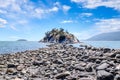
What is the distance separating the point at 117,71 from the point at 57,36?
182704 mm

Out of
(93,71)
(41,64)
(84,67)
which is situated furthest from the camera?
(41,64)

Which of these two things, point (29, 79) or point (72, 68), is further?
point (72, 68)

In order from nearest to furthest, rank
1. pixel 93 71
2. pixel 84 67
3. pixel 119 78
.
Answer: pixel 119 78 → pixel 93 71 → pixel 84 67

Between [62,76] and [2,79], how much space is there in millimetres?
4798

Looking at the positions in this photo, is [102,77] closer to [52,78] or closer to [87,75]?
[87,75]

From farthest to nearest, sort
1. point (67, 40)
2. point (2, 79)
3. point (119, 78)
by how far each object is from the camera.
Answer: point (67, 40) < point (2, 79) < point (119, 78)

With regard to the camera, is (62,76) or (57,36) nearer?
(62,76)

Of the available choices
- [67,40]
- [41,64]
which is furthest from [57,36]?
[41,64]

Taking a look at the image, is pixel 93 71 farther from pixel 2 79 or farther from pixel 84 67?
pixel 2 79

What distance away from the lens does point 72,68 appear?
21531mm

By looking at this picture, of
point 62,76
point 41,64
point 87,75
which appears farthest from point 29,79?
point 41,64

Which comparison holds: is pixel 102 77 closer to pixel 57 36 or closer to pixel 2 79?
pixel 2 79

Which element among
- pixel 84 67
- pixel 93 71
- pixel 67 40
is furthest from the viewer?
pixel 67 40

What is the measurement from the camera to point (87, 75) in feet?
58.4
